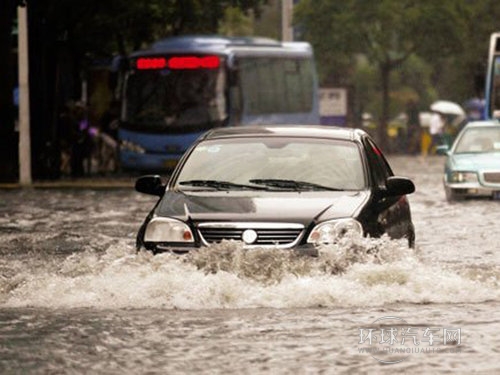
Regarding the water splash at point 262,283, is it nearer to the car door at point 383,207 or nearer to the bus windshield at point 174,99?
the car door at point 383,207

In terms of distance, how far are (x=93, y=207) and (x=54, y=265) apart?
11.7 meters

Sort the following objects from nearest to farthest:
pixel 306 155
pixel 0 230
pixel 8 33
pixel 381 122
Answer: pixel 306 155 < pixel 0 230 < pixel 8 33 < pixel 381 122

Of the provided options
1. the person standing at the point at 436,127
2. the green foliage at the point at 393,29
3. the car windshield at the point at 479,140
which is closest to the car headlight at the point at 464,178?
the car windshield at the point at 479,140

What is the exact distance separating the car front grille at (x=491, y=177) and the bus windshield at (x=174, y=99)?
11.8m

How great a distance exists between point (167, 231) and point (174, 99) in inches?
1105

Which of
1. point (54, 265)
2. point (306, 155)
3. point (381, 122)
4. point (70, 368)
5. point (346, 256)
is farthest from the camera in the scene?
point (381, 122)

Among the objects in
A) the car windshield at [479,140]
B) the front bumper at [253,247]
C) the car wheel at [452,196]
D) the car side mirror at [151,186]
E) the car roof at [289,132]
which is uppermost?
the car roof at [289,132]

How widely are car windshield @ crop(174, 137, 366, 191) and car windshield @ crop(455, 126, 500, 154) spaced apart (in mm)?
16624

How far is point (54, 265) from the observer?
668 inches

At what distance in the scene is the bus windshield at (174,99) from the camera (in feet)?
134

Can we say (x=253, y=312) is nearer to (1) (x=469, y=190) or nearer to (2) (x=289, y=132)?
(2) (x=289, y=132)

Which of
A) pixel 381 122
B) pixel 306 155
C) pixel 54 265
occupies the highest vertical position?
pixel 306 155

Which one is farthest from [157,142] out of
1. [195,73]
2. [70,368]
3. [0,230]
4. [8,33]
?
[70,368]

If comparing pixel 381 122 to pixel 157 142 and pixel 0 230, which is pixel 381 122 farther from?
pixel 0 230
